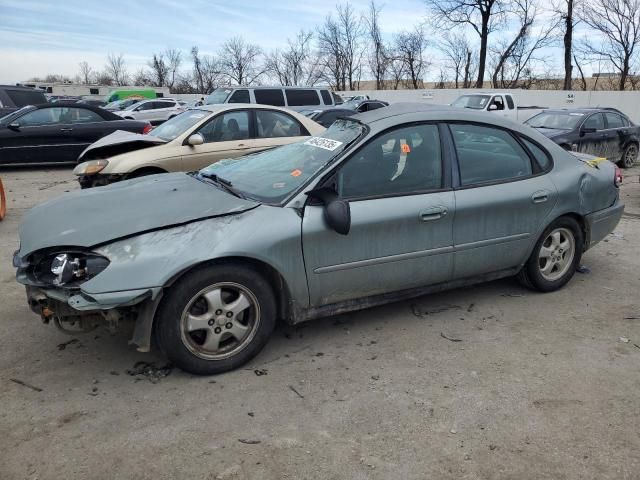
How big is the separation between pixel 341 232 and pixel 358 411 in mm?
1072

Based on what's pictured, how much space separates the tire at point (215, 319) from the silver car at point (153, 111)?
2089 centimetres

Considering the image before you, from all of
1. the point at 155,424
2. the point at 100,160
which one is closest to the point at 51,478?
the point at 155,424

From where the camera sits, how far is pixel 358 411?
2.92 metres

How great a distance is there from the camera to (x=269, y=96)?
1700 cm

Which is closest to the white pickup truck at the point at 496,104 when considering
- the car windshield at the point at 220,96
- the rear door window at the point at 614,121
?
the rear door window at the point at 614,121

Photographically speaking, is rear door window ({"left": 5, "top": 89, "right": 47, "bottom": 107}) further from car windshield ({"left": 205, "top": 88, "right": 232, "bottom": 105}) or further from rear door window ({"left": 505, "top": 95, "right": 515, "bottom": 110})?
rear door window ({"left": 505, "top": 95, "right": 515, "bottom": 110})

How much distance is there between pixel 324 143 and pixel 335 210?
2.51 feet

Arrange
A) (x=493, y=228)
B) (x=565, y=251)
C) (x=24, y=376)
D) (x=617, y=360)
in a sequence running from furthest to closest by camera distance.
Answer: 1. (x=565, y=251)
2. (x=493, y=228)
3. (x=617, y=360)
4. (x=24, y=376)

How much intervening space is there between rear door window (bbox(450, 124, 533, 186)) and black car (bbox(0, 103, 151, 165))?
922 cm

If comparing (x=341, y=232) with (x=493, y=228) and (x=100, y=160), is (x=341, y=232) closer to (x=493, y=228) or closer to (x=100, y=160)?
(x=493, y=228)

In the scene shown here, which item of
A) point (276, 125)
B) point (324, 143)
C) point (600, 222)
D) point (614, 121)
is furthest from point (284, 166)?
point (614, 121)

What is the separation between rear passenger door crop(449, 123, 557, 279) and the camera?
395 centimetres

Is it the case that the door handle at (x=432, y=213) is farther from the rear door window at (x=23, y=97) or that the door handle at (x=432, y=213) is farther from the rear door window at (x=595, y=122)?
the rear door window at (x=23, y=97)

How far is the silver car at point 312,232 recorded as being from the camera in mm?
3039
